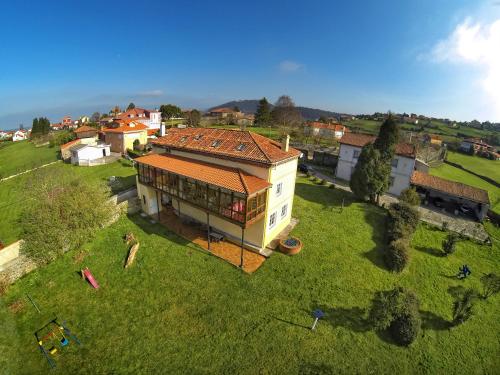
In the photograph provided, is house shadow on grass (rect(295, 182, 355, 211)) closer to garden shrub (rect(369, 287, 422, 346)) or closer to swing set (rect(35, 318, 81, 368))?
garden shrub (rect(369, 287, 422, 346))

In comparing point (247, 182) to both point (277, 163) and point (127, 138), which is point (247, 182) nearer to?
point (277, 163)

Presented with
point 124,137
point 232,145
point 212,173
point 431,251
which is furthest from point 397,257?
point 124,137

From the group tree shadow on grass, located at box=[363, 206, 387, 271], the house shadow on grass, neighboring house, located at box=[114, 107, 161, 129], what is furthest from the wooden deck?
neighboring house, located at box=[114, 107, 161, 129]

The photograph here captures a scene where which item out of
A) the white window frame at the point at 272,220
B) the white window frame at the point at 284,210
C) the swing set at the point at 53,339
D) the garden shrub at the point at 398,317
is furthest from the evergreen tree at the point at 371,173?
the swing set at the point at 53,339

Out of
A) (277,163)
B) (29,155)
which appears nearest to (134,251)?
(277,163)

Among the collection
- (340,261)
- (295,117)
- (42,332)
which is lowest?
(42,332)

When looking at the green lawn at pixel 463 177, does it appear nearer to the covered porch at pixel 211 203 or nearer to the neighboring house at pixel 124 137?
the covered porch at pixel 211 203
